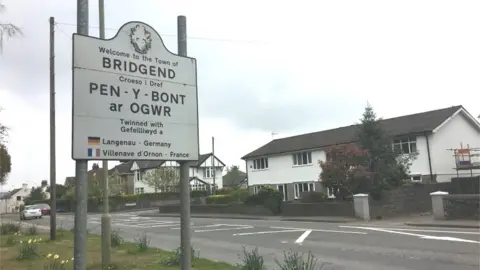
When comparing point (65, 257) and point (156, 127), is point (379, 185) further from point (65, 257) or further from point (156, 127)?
point (156, 127)

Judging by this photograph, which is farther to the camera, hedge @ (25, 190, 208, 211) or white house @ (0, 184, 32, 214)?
white house @ (0, 184, 32, 214)

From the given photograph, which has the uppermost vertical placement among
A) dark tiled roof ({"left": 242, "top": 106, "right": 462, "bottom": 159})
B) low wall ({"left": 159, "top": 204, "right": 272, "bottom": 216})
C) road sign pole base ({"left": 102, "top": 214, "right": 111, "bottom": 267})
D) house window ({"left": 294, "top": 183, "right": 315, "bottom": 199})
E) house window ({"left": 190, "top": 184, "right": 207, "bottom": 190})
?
dark tiled roof ({"left": 242, "top": 106, "right": 462, "bottom": 159})

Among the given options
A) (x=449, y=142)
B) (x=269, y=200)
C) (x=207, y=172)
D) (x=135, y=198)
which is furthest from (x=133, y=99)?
(x=207, y=172)

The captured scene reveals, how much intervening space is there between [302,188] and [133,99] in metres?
39.4

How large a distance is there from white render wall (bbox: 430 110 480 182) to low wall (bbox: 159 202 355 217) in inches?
423

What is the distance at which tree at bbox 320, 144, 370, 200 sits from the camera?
26641 millimetres

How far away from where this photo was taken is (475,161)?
34.9 metres

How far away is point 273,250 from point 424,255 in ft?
13.2

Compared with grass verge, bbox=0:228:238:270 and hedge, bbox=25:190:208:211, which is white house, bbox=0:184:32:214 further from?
A: grass verge, bbox=0:228:238:270

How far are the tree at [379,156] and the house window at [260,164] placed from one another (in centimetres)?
1914

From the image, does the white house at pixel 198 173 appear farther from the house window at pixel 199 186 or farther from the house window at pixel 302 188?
the house window at pixel 302 188

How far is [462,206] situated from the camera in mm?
20328

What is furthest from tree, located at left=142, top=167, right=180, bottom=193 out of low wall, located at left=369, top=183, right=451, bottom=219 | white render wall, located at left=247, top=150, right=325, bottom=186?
low wall, located at left=369, top=183, right=451, bottom=219

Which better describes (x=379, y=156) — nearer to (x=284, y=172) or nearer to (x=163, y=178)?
(x=284, y=172)
